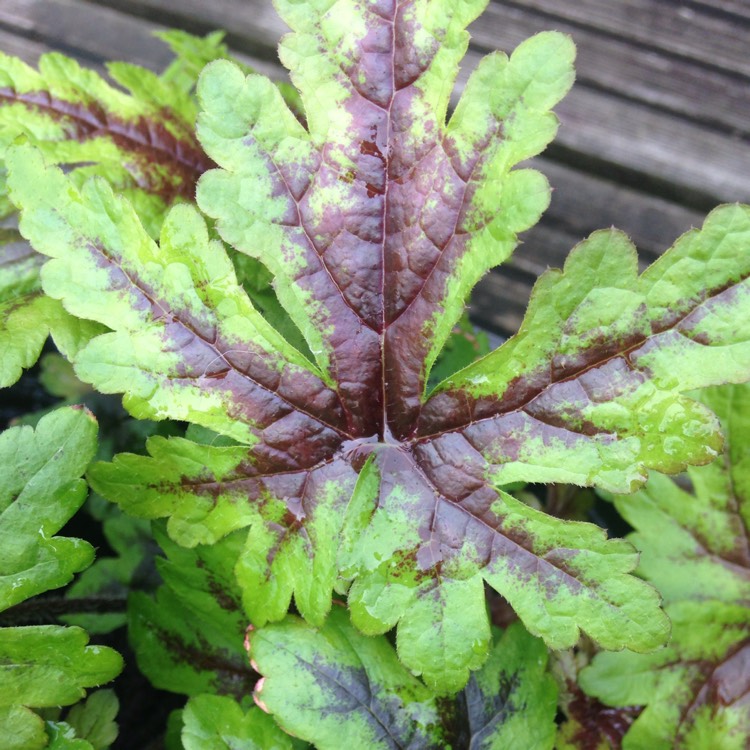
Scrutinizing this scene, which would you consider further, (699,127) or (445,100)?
(699,127)

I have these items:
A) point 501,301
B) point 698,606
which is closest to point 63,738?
point 698,606

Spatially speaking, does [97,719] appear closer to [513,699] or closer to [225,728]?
[225,728]

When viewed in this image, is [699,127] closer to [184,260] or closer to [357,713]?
[184,260]

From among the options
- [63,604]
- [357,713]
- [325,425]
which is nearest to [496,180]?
[325,425]

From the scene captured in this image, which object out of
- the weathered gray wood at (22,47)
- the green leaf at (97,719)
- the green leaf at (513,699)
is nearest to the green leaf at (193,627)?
the green leaf at (97,719)

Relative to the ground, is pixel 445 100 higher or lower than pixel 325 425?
higher

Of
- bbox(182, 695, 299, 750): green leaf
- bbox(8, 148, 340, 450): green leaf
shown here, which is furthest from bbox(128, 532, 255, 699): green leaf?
bbox(8, 148, 340, 450): green leaf

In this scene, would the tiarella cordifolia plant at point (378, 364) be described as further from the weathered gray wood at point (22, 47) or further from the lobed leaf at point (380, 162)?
the weathered gray wood at point (22, 47)
